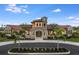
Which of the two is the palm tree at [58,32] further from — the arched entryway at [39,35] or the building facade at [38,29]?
the arched entryway at [39,35]

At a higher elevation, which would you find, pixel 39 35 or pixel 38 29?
pixel 38 29

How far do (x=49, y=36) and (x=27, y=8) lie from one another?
95 centimetres

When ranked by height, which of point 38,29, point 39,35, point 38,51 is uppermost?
point 38,29

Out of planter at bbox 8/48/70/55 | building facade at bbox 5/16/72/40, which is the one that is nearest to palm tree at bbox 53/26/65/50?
building facade at bbox 5/16/72/40

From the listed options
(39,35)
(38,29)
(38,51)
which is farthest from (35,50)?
(38,29)

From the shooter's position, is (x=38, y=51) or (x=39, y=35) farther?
(x=39, y=35)

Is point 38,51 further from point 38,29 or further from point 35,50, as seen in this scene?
point 38,29

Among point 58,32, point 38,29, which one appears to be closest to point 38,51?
point 38,29

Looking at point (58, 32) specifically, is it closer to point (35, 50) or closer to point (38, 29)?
point (38, 29)

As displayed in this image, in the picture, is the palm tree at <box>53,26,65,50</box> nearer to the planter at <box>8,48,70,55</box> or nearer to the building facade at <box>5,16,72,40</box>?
the building facade at <box>5,16,72,40</box>

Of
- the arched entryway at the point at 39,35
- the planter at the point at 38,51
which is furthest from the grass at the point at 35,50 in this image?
the arched entryway at the point at 39,35

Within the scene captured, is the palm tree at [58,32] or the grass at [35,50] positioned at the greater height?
the palm tree at [58,32]

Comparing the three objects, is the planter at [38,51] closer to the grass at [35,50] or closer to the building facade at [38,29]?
the grass at [35,50]
